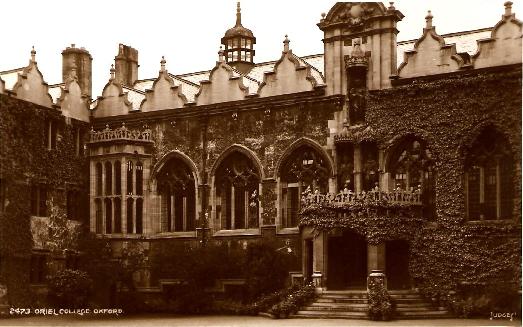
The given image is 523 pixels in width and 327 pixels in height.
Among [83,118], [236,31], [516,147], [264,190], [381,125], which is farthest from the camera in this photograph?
[236,31]

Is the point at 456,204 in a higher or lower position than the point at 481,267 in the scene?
higher

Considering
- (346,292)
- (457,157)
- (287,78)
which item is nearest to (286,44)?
(287,78)

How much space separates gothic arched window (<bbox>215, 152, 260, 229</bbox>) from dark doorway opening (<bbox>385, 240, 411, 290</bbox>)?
582 centimetres

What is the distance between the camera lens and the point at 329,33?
118 feet

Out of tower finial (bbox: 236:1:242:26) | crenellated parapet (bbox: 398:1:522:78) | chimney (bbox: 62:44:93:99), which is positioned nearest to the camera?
crenellated parapet (bbox: 398:1:522:78)

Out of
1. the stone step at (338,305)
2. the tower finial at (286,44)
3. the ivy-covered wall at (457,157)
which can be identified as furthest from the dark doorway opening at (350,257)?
the tower finial at (286,44)

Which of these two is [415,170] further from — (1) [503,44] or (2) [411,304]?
(1) [503,44]

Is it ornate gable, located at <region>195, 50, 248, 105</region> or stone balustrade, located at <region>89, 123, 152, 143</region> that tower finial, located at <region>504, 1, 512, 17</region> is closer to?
ornate gable, located at <region>195, 50, 248, 105</region>

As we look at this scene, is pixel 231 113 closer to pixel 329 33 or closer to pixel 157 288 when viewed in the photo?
pixel 329 33

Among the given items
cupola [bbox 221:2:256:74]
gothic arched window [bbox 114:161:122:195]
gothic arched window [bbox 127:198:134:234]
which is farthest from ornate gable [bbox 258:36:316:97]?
cupola [bbox 221:2:256:74]

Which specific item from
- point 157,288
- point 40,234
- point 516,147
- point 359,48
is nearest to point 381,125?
point 359,48

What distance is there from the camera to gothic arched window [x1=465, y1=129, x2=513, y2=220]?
3222cm

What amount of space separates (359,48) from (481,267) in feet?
29.9

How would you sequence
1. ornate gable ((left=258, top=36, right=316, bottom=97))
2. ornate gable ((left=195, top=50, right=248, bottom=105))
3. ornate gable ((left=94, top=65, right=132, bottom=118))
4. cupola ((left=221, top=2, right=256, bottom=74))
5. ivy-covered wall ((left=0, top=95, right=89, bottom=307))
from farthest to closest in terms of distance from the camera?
cupola ((left=221, top=2, right=256, bottom=74)) → ornate gable ((left=94, top=65, right=132, bottom=118)) → ornate gable ((left=195, top=50, right=248, bottom=105)) → ornate gable ((left=258, top=36, right=316, bottom=97)) → ivy-covered wall ((left=0, top=95, right=89, bottom=307))
